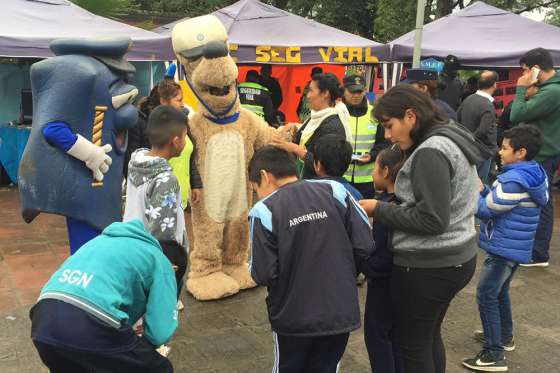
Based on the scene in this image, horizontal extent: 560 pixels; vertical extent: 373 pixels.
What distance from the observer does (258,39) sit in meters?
8.02

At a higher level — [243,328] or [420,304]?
[420,304]

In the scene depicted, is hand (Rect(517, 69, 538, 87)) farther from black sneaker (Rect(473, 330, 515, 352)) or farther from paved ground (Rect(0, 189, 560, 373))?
black sneaker (Rect(473, 330, 515, 352))

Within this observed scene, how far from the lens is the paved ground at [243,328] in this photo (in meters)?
3.41

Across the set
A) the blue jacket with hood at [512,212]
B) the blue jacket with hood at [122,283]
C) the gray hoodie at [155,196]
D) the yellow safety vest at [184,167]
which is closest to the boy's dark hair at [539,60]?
the blue jacket with hood at [512,212]

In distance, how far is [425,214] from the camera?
2.30 m

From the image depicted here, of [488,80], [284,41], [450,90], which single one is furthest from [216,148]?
[450,90]

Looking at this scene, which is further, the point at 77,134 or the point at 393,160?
the point at 77,134

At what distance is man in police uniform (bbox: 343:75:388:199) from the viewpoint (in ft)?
15.3

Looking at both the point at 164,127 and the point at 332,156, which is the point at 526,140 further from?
the point at 164,127

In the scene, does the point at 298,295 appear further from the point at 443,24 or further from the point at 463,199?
the point at 443,24

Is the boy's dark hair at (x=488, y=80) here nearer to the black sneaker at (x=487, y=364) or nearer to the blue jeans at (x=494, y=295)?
the blue jeans at (x=494, y=295)

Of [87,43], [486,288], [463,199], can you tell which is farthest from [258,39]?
[463,199]

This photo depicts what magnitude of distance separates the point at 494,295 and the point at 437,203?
131 cm

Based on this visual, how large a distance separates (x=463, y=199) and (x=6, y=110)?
328 inches
